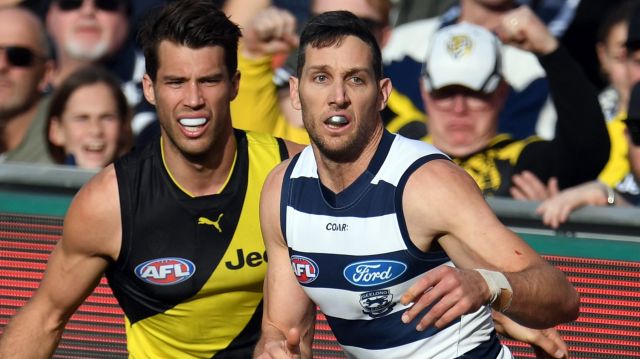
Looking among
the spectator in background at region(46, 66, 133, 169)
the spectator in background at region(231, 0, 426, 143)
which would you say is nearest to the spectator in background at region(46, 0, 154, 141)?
the spectator in background at region(46, 66, 133, 169)

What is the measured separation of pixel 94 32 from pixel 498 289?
496cm

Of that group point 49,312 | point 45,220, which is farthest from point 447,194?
point 45,220

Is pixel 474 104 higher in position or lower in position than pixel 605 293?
higher

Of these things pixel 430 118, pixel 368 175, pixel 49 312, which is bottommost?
pixel 49 312

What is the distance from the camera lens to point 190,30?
17.9 feet

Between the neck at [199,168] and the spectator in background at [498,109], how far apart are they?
1455 mm

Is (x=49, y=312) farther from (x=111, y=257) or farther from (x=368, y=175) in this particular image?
(x=368, y=175)

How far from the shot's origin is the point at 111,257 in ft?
18.0

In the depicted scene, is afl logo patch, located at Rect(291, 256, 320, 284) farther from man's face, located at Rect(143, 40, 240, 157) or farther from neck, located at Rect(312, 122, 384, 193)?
man's face, located at Rect(143, 40, 240, 157)

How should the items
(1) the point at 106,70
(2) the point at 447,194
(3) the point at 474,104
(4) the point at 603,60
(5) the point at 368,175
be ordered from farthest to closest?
1. (1) the point at 106,70
2. (4) the point at 603,60
3. (3) the point at 474,104
4. (5) the point at 368,175
5. (2) the point at 447,194

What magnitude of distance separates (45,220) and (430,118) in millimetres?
2130

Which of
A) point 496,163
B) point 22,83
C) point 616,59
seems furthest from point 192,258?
point 22,83

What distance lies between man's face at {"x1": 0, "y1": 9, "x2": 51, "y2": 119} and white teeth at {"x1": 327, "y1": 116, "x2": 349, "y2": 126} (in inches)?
157

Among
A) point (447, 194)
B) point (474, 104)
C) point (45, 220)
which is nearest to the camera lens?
point (447, 194)
